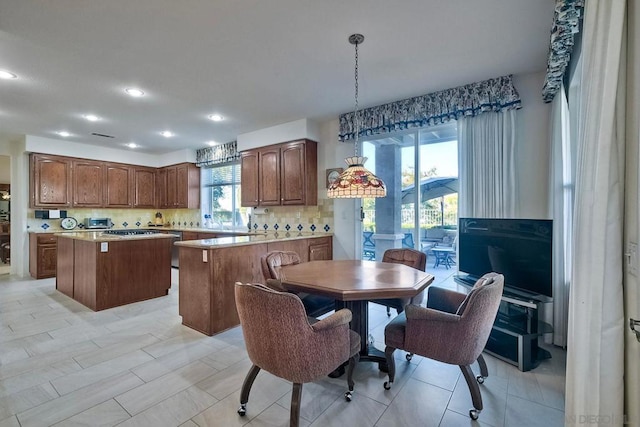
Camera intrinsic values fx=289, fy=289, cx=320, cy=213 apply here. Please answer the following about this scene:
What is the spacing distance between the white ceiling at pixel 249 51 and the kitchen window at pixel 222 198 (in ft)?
7.20

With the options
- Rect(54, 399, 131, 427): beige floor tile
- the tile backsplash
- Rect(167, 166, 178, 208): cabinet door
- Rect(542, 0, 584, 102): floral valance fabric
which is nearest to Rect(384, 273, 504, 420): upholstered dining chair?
Rect(542, 0, 584, 102): floral valance fabric

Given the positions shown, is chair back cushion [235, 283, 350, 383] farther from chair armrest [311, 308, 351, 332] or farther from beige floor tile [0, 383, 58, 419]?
beige floor tile [0, 383, 58, 419]

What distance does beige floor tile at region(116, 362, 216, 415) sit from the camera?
6.02 feet

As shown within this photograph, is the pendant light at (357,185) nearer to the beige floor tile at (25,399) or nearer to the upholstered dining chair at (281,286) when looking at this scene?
the upholstered dining chair at (281,286)

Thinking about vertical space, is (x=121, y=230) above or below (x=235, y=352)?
above

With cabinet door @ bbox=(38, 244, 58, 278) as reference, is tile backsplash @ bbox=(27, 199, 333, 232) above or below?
above

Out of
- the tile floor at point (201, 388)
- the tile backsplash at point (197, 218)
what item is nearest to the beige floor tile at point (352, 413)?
the tile floor at point (201, 388)

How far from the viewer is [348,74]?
2900 millimetres

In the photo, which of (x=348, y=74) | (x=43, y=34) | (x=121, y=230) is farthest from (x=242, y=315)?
(x=121, y=230)

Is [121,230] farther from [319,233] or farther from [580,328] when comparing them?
[580,328]

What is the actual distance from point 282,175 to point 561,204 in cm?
342

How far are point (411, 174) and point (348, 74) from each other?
1.56 meters

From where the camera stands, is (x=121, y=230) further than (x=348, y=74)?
Yes

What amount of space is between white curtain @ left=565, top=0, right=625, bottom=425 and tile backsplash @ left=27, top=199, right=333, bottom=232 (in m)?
3.43
